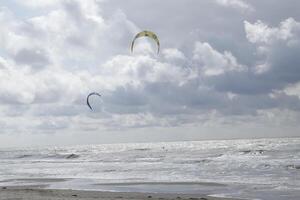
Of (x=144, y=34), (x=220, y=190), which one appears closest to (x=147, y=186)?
(x=220, y=190)

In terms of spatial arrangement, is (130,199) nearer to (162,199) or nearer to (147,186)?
(162,199)

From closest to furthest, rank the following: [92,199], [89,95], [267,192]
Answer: [92,199] < [267,192] < [89,95]

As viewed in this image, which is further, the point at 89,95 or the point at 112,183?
the point at 89,95

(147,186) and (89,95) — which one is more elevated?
(89,95)

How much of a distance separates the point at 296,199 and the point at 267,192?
205 cm

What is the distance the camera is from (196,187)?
21.2 m

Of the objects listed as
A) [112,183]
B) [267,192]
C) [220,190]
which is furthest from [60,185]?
[267,192]

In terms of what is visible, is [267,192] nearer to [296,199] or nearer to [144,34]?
[296,199]

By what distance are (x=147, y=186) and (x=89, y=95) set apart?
6.76m

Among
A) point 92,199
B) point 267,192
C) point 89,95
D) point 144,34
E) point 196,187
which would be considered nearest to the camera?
point 92,199

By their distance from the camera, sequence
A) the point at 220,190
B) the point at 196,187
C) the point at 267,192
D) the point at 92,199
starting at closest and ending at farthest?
the point at 92,199, the point at 267,192, the point at 220,190, the point at 196,187

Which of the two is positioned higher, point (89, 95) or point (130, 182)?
point (89, 95)

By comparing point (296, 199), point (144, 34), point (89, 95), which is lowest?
point (296, 199)

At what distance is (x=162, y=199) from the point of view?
16406mm
